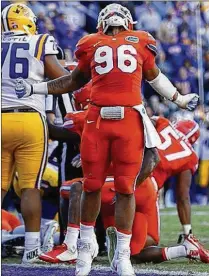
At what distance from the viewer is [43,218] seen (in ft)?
21.8

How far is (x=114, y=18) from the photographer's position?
4.46 meters

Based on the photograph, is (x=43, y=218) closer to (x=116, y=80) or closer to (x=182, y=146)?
(x=182, y=146)

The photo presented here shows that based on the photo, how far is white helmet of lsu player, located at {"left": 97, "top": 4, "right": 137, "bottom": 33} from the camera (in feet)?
14.6

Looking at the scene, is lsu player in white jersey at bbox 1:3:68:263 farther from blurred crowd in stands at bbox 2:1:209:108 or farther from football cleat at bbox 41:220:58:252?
blurred crowd in stands at bbox 2:1:209:108

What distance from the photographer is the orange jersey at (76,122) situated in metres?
5.37

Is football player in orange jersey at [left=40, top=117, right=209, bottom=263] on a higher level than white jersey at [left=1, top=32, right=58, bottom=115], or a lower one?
lower

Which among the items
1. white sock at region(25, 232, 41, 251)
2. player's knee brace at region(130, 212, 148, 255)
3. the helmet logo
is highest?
the helmet logo

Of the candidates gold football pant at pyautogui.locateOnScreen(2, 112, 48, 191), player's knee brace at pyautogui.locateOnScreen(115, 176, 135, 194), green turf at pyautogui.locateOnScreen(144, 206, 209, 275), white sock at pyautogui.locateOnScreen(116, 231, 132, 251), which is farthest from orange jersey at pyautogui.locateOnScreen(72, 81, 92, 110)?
white sock at pyautogui.locateOnScreen(116, 231, 132, 251)

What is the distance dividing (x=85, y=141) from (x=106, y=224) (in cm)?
113

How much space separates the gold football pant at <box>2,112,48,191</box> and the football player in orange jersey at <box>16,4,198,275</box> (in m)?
1.11

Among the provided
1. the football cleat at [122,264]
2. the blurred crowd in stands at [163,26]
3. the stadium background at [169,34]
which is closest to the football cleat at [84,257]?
the football cleat at [122,264]

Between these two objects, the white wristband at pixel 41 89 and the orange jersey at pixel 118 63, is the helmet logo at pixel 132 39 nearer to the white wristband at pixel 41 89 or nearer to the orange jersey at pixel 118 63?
the orange jersey at pixel 118 63

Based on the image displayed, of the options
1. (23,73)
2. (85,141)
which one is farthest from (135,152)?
(23,73)

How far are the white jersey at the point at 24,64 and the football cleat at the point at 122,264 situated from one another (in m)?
1.53
